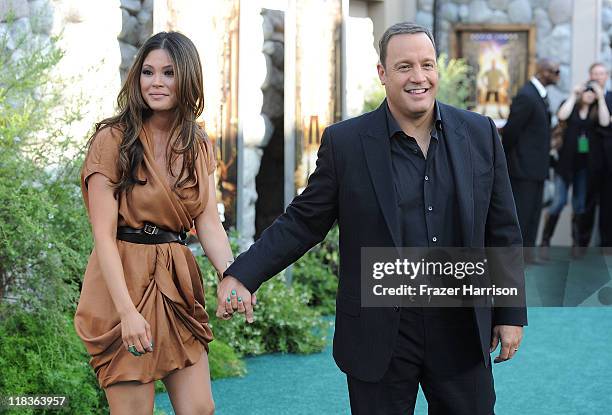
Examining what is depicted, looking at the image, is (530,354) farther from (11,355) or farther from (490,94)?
(490,94)

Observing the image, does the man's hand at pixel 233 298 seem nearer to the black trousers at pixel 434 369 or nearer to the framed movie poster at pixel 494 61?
the black trousers at pixel 434 369

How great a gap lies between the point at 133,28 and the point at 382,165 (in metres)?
4.33

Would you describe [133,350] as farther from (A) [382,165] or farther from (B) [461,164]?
(B) [461,164]

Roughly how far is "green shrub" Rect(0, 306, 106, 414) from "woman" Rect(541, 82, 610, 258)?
824cm

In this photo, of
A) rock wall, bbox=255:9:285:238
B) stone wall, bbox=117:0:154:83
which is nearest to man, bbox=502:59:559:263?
rock wall, bbox=255:9:285:238

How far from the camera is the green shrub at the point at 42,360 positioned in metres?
4.91

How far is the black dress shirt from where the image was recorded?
3.40 m

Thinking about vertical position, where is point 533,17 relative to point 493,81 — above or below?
above

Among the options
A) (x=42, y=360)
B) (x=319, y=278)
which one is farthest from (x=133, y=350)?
(x=319, y=278)

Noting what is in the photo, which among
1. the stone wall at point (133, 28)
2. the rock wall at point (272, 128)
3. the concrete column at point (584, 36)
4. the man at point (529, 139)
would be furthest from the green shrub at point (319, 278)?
the concrete column at point (584, 36)

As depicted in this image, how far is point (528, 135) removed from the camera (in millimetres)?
10852

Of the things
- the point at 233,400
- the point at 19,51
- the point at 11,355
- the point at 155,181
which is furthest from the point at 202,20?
the point at 155,181

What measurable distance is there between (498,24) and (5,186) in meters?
9.83

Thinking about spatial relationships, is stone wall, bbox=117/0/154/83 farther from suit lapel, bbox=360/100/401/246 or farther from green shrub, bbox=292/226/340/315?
suit lapel, bbox=360/100/401/246
